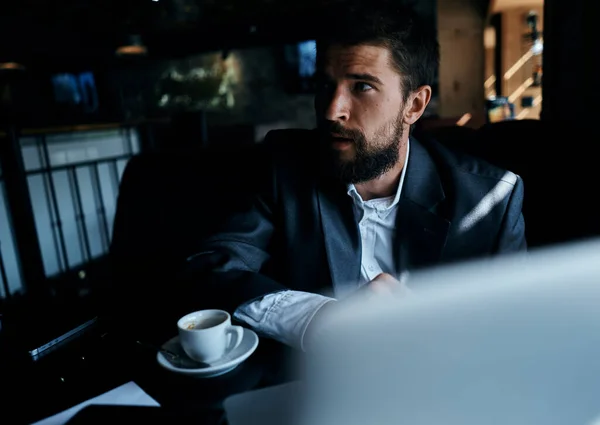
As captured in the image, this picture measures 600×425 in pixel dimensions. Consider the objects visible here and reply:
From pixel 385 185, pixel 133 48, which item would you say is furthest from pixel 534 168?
pixel 133 48

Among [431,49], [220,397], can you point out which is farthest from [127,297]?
[431,49]

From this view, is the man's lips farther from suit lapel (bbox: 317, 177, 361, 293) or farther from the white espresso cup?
the white espresso cup

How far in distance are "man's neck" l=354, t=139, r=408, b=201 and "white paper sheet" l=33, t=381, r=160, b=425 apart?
0.78m

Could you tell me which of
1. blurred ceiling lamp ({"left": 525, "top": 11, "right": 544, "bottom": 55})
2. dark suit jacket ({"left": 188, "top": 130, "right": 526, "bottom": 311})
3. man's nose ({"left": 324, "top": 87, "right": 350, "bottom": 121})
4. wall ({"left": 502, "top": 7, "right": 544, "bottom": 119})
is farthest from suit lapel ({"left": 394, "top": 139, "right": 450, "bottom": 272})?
wall ({"left": 502, "top": 7, "right": 544, "bottom": 119})

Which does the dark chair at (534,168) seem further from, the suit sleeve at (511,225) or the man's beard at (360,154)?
the man's beard at (360,154)

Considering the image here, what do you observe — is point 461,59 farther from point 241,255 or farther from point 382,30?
point 241,255

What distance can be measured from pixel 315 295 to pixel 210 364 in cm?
24

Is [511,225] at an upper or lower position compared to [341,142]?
lower

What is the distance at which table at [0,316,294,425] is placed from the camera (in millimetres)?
592

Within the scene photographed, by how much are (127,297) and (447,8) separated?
5.89 m

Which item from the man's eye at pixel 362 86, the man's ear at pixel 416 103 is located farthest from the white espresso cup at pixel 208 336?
the man's ear at pixel 416 103

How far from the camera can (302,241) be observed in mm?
1129

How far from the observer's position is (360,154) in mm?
1106

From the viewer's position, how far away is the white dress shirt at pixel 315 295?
2.49ft
